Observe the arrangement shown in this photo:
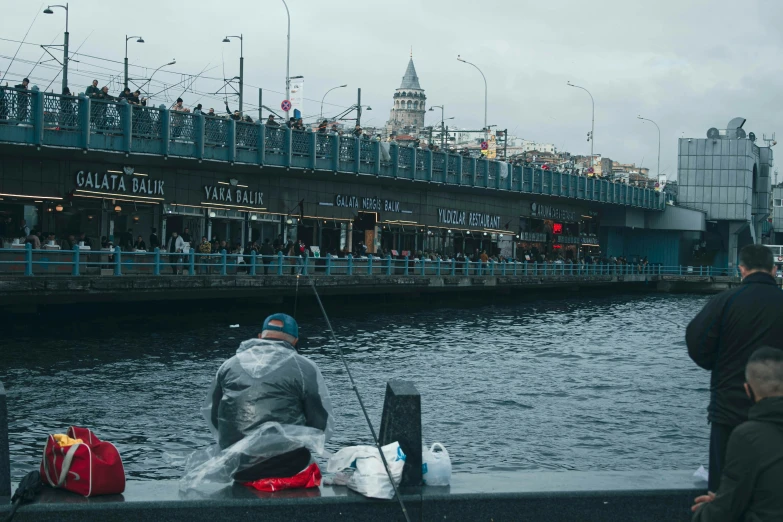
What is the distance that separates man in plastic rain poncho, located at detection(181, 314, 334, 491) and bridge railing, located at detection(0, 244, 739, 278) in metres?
17.9

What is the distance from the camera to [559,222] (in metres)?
69.3

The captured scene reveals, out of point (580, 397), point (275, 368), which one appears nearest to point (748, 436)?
point (275, 368)

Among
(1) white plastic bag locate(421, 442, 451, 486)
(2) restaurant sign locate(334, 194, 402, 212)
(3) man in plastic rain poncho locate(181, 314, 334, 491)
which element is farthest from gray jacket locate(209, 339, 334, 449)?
(2) restaurant sign locate(334, 194, 402, 212)

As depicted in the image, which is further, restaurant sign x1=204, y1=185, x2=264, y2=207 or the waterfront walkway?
restaurant sign x1=204, y1=185, x2=264, y2=207

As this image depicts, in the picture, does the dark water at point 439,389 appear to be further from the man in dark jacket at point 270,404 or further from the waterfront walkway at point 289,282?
the man in dark jacket at point 270,404

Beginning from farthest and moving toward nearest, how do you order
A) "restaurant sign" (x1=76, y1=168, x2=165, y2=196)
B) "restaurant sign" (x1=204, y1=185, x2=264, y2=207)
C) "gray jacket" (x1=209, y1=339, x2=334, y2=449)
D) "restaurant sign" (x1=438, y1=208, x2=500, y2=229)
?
"restaurant sign" (x1=438, y1=208, x2=500, y2=229) < "restaurant sign" (x1=204, y1=185, x2=264, y2=207) < "restaurant sign" (x1=76, y1=168, x2=165, y2=196) < "gray jacket" (x1=209, y1=339, x2=334, y2=449)

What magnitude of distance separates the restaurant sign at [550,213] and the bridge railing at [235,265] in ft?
16.4

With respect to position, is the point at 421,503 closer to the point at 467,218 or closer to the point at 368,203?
the point at 368,203

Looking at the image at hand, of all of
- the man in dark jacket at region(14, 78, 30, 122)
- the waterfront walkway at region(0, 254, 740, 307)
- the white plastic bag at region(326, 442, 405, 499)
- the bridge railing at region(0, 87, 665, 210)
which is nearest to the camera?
the white plastic bag at region(326, 442, 405, 499)

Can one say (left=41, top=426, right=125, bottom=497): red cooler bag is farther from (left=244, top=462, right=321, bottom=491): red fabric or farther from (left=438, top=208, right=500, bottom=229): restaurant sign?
(left=438, top=208, right=500, bottom=229): restaurant sign

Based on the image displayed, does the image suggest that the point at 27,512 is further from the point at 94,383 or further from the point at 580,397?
the point at 580,397

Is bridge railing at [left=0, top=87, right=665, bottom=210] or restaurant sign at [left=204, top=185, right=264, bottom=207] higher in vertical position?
bridge railing at [left=0, top=87, right=665, bottom=210]

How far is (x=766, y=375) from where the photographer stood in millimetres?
4355

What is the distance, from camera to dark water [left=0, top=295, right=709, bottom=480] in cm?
1297
